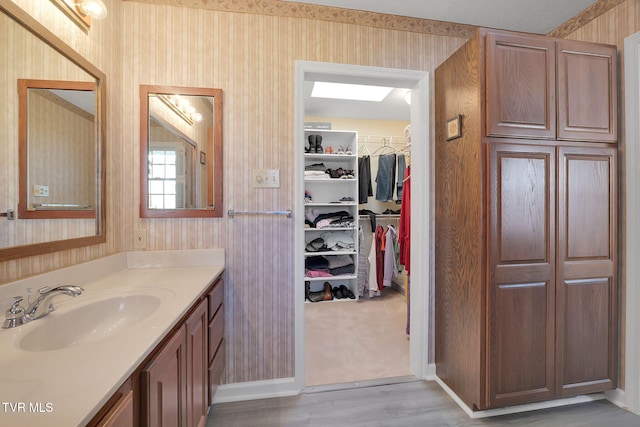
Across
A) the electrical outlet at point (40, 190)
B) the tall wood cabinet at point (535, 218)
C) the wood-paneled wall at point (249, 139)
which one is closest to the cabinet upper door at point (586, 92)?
the tall wood cabinet at point (535, 218)

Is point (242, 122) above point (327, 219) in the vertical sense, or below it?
above

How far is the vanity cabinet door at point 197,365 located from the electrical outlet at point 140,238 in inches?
25.6

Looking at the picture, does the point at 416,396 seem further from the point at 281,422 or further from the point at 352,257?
the point at 352,257

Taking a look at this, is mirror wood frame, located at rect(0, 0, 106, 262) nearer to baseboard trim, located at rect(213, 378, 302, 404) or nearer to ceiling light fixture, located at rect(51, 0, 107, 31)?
ceiling light fixture, located at rect(51, 0, 107, 31)

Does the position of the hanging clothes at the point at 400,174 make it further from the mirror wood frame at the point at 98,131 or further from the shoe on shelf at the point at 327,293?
the mirror wood frame at the point at 98,131

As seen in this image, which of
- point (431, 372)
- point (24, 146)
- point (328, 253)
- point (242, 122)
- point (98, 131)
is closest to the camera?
point (24, 146)

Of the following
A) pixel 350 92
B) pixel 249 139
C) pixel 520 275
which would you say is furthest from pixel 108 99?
pixel 520 275

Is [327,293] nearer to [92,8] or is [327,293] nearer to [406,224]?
[406,224]

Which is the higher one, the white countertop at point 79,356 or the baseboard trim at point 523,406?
the white countertop at point 79,356

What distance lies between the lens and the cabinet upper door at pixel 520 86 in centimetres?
141

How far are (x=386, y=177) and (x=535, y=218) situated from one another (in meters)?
2.17

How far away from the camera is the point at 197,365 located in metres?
1.15

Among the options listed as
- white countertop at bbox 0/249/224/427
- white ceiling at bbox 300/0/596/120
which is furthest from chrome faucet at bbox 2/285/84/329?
white ceiling at bbox 300/0/596/120

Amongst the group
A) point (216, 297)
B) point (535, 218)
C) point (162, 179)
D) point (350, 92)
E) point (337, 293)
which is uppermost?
Result: point (350, 92)
